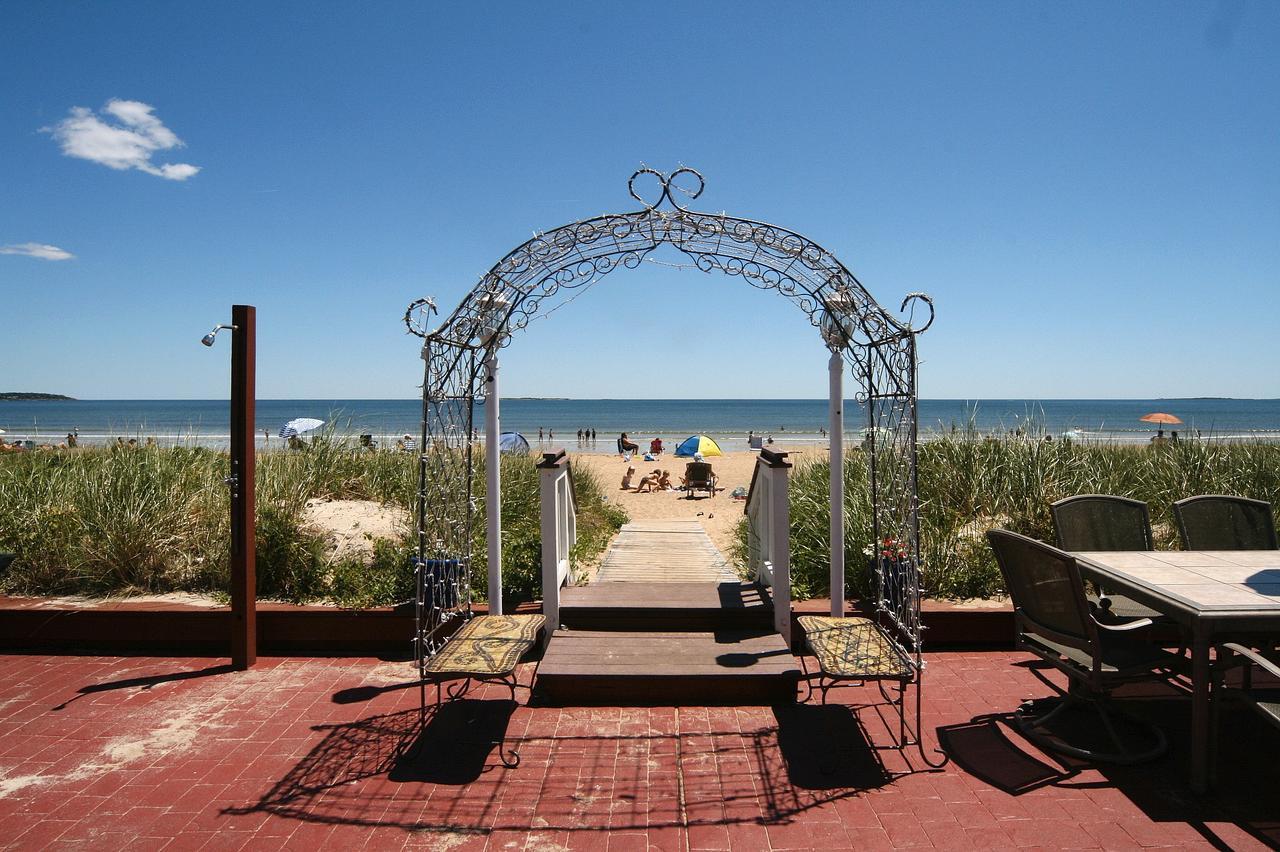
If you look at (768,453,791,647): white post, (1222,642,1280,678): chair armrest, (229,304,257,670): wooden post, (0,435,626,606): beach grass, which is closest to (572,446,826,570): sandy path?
(768,453,791,647): white post

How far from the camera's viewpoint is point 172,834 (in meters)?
2.82

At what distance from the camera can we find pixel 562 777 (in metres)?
3.28

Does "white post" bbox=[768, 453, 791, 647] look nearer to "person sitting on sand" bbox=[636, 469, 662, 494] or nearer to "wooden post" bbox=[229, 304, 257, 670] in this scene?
"wooden post" bbox=[229, 304, 257, 670]

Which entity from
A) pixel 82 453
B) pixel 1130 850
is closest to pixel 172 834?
pixel 1130 850

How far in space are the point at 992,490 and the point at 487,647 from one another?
520 cm

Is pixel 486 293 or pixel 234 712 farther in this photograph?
pixel 486 293

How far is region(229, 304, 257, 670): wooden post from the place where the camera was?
4625 millimetres

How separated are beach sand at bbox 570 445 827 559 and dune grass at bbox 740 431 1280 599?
1112mm

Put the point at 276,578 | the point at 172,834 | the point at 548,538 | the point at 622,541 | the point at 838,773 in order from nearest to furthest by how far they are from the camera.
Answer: the point at 172,834 < the point at 838,773 < the point at 548,538 < the point at 276,578 < the point at 622,541

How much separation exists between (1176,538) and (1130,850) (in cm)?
401

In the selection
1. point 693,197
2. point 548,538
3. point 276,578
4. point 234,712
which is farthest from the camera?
point 276,578

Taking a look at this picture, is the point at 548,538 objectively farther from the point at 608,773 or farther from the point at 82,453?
the point at 82,453

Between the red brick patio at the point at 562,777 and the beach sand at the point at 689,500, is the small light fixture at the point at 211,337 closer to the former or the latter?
the red brick patio at the point at 562,777

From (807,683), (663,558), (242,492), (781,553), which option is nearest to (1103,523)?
(781,553)
